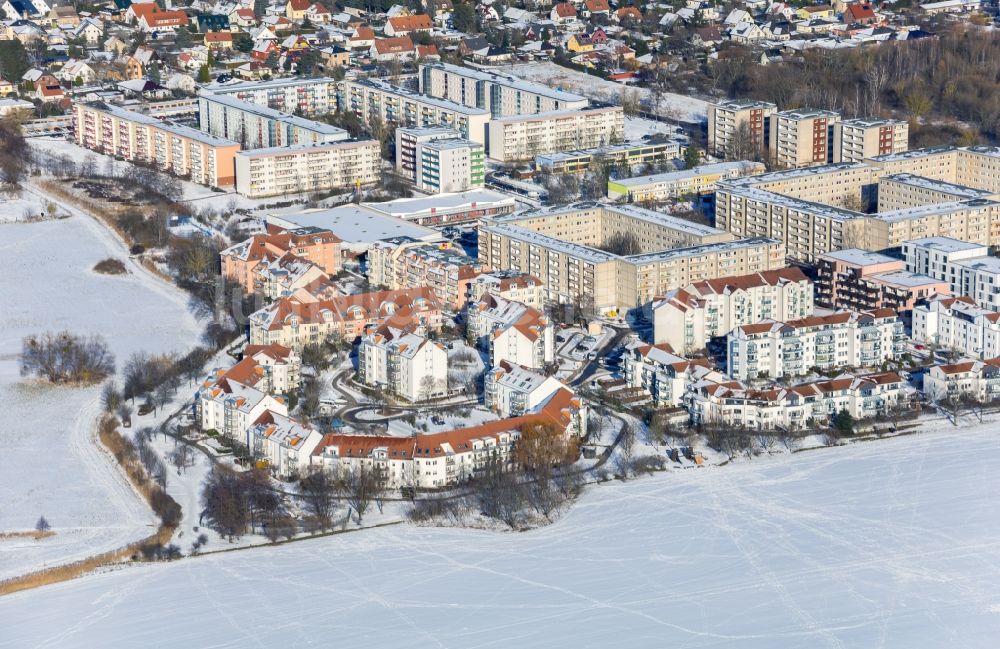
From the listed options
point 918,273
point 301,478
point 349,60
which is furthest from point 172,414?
point 349,60

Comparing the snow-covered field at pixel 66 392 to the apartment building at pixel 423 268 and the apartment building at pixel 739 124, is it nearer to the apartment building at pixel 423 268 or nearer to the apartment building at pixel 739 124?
the apartment building at pixel 423 268

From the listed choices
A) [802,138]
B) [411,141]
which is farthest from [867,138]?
[411,141]

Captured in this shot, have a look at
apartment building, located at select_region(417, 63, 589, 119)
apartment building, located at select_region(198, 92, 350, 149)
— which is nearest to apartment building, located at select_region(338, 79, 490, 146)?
apartment building, located at select_region(417, 63, 589, 119)

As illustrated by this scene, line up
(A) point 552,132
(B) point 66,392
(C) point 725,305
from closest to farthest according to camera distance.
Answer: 1. (B) point 66,392
2. (C) point 725,305
3. (A) point 552,132

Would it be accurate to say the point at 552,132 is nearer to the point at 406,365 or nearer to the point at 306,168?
the point at 306,168

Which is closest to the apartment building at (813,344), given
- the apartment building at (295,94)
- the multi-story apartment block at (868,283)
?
the multi-story apartment block at (868,283)

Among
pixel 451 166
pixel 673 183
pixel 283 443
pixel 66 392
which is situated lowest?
pixel 66 392
